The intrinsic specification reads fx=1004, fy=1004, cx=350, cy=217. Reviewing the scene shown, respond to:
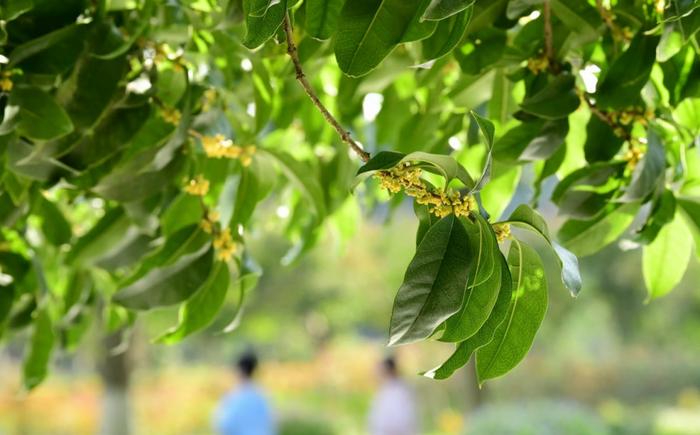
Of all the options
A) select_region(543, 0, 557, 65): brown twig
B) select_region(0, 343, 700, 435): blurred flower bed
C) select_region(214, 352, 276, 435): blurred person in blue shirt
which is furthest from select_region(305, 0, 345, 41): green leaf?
select_region(0, 343, 700, 435): blurred flower bed

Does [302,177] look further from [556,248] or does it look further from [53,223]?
[556,248]

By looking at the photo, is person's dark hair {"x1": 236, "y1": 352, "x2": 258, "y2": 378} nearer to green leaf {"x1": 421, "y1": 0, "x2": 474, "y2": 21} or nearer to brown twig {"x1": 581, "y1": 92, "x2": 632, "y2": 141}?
brown twig {"x1": 581, "y1": 92, "x2": 632, "y2": 141}

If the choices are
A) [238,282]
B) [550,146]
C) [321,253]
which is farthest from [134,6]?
[321,253]

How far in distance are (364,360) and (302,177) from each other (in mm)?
12037

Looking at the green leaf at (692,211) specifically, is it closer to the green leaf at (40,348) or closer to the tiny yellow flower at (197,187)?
the tiny yellow flower at (197,187)

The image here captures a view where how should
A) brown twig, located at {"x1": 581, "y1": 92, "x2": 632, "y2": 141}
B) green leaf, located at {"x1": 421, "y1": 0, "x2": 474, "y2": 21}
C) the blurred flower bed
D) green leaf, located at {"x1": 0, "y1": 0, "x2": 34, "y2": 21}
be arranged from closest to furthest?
green leaf, located at {"x1": 421, "y1": 0, "x2": 474, "y2": 21} < green leaf, located at {"x1": 0, "y1": 0, "x2": 34, "y2": 21} < brown twig, located at {"x1": 581, "y1": 92, "x2": 632, "y2": 141} < the blurred flower bed

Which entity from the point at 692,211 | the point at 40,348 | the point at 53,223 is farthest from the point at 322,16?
the point at 40,348

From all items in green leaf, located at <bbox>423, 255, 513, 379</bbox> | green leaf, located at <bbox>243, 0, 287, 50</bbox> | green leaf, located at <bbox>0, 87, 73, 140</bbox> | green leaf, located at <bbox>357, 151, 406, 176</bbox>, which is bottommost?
green leaf, located at <bbox>0, 87, 73, 140</bbox>

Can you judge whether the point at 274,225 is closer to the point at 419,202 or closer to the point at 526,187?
the point at 526,187

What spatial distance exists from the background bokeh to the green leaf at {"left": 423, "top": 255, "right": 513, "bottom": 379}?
9363 millimetres

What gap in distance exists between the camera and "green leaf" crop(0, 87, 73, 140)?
691 mm

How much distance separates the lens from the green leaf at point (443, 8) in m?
0.48

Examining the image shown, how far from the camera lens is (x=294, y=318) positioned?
14.0m

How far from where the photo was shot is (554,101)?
2.35ft
